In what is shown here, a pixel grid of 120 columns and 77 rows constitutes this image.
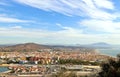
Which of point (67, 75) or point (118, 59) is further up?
point (118, 59)

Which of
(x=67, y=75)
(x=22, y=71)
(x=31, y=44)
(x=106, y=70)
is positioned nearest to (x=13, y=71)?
(x=22, y=71)

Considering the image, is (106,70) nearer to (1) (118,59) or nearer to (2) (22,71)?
(1) (118,59)

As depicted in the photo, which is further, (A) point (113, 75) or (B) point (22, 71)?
(B) point (22, 71)

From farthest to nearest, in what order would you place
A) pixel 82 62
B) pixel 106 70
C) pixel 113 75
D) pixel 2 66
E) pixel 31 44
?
1. pixel 31 44
2. pixel 82 62
3. pixel 2 66
4. pixel 106 70
5. pixel 113 75

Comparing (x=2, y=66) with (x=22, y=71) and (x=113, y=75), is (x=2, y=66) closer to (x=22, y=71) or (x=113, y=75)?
(x=22, y=71)

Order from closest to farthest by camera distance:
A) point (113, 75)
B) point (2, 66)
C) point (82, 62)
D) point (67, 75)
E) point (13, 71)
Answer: point (113, 75)
point (67, 75)
point (13, 71)
point (2, 66)
point (82, 62)

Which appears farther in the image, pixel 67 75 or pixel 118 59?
pixel 67 75

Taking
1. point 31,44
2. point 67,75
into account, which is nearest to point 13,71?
point 67,75

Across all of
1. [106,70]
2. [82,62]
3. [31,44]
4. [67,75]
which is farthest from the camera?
[31,44]

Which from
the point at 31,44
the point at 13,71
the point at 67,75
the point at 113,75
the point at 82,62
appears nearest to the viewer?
the point at 113,75
